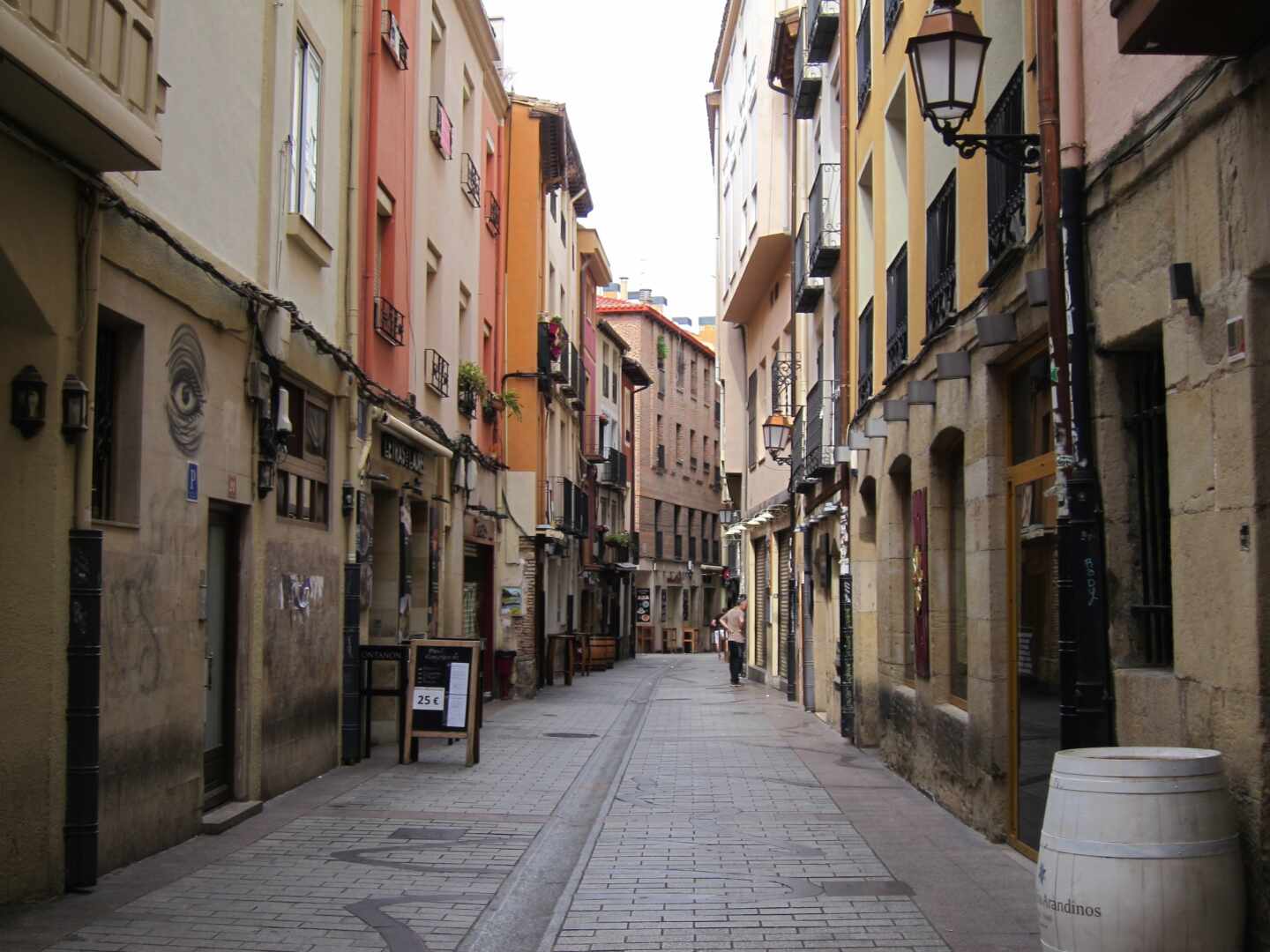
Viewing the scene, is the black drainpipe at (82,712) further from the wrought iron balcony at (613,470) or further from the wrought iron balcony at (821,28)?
the wrought iron balcony at (613,470)

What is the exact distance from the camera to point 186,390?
8.93 meters

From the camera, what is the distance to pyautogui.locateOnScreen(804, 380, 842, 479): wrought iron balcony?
18312mm

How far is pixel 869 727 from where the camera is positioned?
15383 mm

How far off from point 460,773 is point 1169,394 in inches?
324

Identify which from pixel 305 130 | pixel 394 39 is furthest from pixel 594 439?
pixel 305 130

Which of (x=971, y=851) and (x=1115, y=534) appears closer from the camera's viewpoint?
(x=1115, y=534)

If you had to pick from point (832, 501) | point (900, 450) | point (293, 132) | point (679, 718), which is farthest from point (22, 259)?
point (679, 718)

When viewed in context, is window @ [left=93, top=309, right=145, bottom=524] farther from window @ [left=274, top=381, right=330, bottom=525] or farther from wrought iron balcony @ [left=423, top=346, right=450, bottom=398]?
wrought iron balcony @ [left=423, top=346, right=450, bottom=398]

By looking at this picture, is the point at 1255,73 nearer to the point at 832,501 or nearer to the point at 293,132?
the point at 293,132

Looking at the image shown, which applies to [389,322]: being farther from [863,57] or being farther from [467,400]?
[863,57]

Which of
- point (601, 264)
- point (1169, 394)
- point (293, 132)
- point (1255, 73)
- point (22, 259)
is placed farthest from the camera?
point (601, 264)

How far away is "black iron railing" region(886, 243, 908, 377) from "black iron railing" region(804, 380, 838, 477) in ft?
11.1

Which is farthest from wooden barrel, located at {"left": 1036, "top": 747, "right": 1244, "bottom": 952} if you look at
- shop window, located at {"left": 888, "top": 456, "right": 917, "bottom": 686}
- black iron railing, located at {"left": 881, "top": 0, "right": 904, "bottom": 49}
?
black iron railing, located at {"left": 881, "top": 0, "right": 904, "bottom": 49}

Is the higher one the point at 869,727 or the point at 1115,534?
the point at 1115,534
